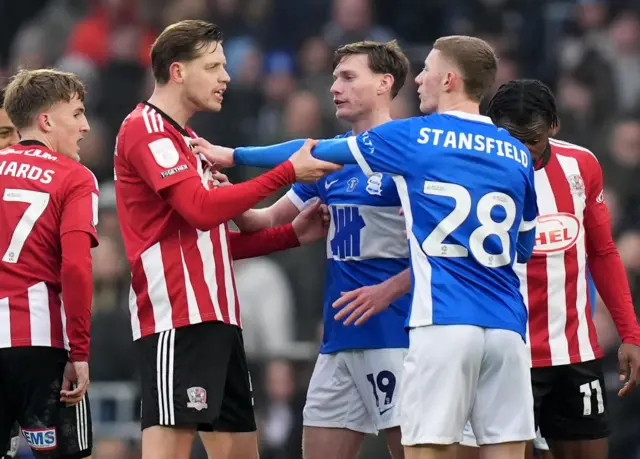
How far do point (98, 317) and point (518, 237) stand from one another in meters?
4.17

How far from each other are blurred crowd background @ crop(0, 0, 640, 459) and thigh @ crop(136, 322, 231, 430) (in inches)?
143

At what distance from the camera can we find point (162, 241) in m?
5.42

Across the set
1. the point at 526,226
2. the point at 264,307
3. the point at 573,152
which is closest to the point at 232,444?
the point at 526,226

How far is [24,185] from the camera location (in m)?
5.66

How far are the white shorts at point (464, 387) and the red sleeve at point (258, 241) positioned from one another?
117cm

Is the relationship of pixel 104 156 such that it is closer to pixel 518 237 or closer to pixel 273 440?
pixel 273 440

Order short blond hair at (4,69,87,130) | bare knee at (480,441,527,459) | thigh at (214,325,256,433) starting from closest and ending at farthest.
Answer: bare knee at (480,441,527,459) → thigh at (214,325,256,433) → short blond hair at (4,69,87,130)

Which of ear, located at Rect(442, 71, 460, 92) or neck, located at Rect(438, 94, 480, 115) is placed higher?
ear, located at Rect(442, 71, 460, 92)

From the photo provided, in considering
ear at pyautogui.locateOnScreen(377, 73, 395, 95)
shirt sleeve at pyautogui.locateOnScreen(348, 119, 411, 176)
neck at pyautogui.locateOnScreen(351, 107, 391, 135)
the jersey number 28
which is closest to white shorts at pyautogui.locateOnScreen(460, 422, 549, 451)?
the jersey number 28

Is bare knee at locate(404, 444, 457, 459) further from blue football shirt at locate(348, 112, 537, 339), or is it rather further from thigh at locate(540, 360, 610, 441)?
thigh at locate(540, 360, 610, 441)

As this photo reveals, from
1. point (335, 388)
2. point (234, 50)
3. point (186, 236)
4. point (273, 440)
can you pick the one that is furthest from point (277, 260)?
point (186, 236)

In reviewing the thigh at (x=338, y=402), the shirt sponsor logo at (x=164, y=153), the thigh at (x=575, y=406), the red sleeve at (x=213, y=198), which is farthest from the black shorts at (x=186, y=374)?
the thigh at (x=575, y=406)

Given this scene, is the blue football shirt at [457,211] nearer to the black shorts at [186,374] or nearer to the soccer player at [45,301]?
the black shorts at [186,374]

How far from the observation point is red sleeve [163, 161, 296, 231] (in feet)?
17.3
